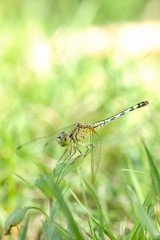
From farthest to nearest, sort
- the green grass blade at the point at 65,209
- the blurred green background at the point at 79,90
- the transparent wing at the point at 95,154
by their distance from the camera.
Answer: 1. the blurred green background at the point at 79,90
2. the transparent wing at the point at 95,154
3. the green grass blade at the point at 65,209

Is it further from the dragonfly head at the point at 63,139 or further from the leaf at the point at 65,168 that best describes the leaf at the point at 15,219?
the dragonfly head at the point at 63,139

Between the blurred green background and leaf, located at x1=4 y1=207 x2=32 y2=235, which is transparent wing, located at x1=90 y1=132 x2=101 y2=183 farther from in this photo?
leaf, located at x1=4 y1=207 x2=32 y2=235

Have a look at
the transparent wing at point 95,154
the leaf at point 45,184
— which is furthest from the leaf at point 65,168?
the transparent wing at point 95,154

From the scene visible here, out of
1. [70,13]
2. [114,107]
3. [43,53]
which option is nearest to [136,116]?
[114,107]

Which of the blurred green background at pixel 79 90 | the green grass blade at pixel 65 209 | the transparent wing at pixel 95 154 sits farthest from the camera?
the blurred green background at pixel 79 90

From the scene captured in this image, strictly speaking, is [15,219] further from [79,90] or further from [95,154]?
[79,90]

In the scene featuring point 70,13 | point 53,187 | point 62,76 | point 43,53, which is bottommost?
point 53,187

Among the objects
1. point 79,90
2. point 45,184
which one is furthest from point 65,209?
point 79,90

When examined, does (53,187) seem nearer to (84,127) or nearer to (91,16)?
(84,127)
